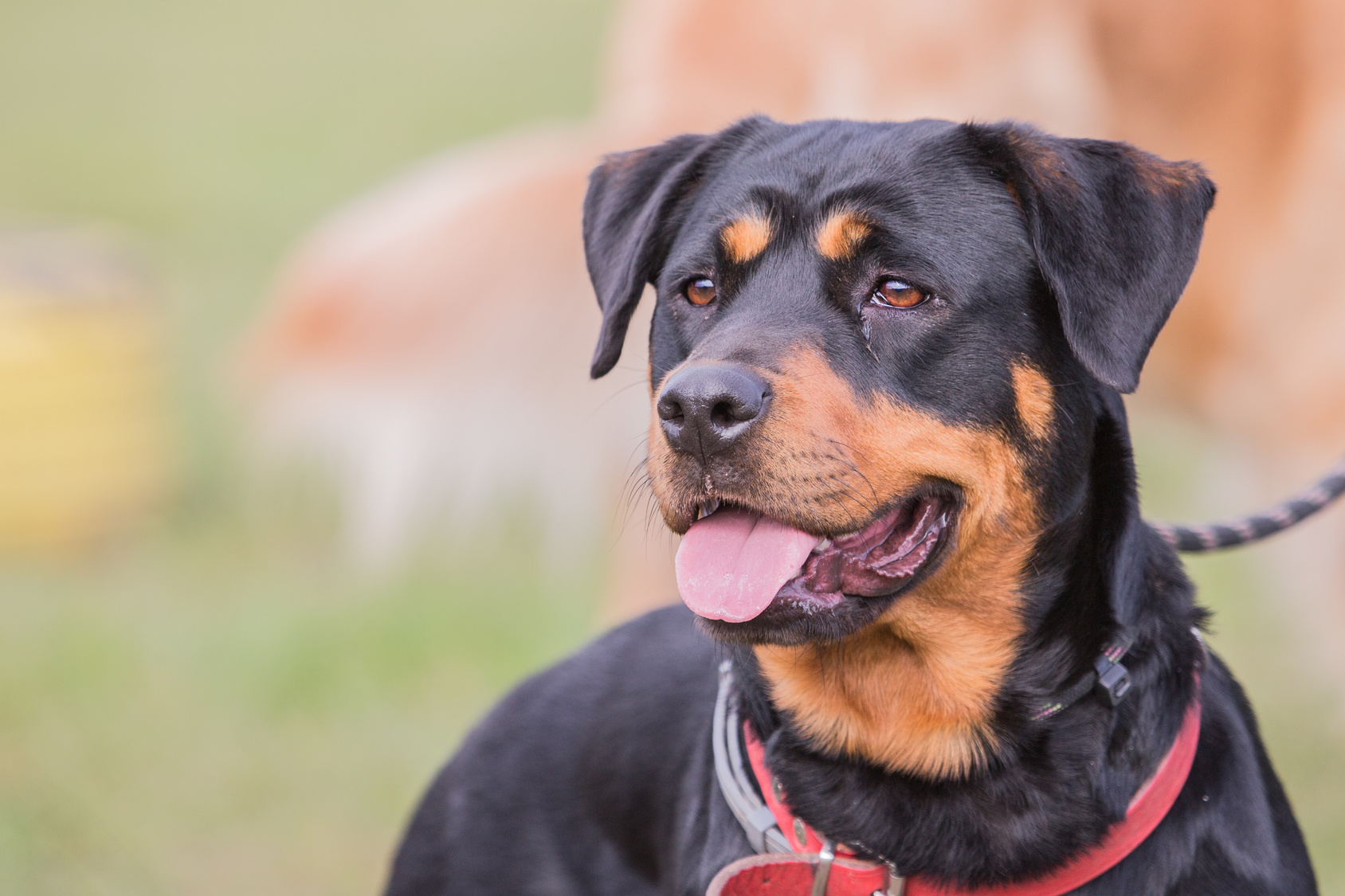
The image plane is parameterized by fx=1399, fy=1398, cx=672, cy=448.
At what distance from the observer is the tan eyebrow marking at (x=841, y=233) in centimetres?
227

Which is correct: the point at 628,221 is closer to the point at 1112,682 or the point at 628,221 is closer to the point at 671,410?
the point at 671,410

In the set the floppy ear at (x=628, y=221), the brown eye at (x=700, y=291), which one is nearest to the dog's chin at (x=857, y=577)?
the brown eye at (x=700, y=291)

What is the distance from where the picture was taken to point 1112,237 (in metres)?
2.17

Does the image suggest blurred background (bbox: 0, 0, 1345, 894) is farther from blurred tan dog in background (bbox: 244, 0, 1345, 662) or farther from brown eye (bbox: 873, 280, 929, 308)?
brown eye (bbox: 873, 280, 929, 308)

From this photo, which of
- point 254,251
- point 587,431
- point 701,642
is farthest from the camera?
point 254,251

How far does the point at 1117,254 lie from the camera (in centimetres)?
217

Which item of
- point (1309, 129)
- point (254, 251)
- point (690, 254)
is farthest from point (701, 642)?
point (254, 251)

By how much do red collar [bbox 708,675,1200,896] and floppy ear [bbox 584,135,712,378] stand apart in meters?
0.96

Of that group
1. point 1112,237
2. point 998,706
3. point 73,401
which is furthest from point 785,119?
point 73,401

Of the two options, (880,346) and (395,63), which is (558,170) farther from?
(395,63)

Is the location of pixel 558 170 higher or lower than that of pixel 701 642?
higher

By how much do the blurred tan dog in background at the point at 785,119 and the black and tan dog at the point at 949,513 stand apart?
1.71 metres

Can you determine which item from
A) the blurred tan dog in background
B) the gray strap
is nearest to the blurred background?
the blurred tan dog in background

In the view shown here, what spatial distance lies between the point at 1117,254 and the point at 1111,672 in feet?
2.13
